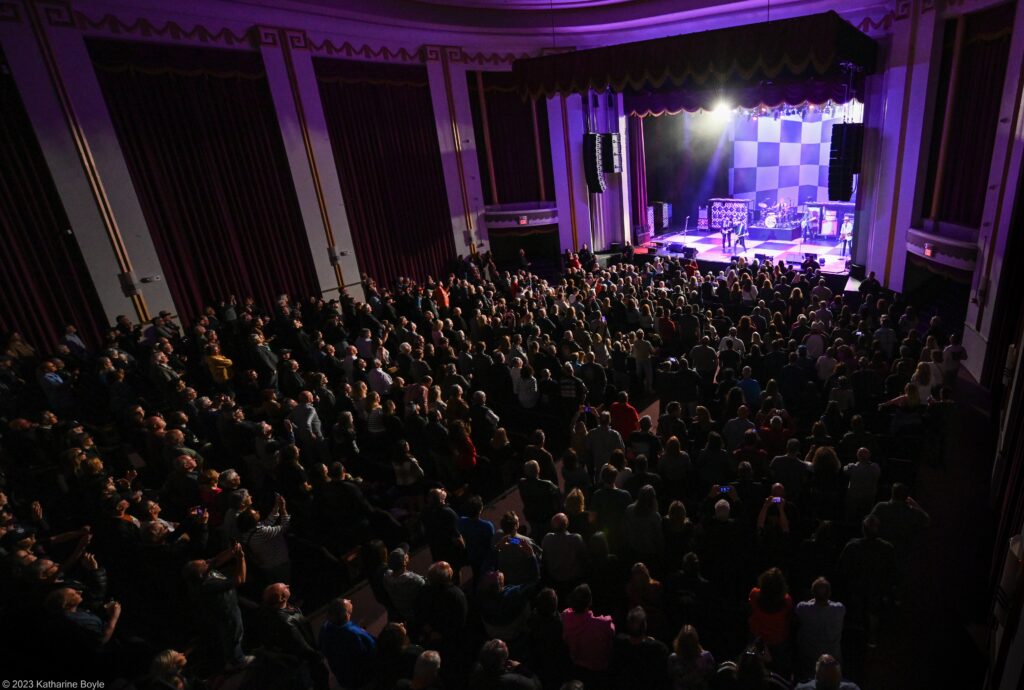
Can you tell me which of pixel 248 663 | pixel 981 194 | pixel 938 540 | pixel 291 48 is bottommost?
pixel 938 540

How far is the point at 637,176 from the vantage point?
16.4 metres

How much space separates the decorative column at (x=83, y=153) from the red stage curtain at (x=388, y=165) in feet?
13.1

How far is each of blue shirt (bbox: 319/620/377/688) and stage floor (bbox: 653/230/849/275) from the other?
41.5 feet

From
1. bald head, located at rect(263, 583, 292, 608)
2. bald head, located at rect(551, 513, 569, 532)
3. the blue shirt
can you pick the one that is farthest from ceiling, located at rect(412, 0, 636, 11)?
the blue shirt

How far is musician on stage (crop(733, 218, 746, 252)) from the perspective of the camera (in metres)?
15.7

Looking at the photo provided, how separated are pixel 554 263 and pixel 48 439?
11846mm

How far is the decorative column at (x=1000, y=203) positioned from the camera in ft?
23.0

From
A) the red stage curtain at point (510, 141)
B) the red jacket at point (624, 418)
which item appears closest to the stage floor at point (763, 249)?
the red stage curtain at point (510, 141)

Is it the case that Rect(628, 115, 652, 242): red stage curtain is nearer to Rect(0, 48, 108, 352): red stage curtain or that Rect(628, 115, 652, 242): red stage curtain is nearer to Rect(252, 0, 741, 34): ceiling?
Rect(252, 0, 741, 34): ceiling

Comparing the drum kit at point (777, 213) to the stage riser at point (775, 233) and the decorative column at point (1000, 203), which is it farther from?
the decorative column at point (1000, 203)

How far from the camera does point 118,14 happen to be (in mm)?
8508

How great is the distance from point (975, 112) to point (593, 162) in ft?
24.5

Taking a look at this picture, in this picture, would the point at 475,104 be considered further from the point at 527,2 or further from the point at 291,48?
the point at 291,48

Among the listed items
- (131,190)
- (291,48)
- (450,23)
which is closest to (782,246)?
(450,23)
